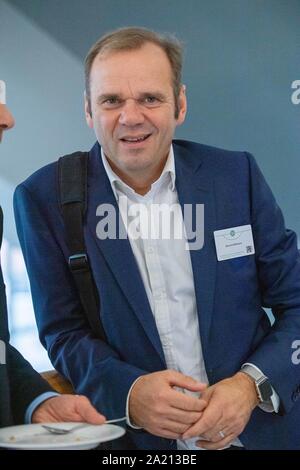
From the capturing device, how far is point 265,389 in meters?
1.34

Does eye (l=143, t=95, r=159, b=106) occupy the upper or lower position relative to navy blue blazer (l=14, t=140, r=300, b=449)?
upper

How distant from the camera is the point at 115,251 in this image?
4.35ft

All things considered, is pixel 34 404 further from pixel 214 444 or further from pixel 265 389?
pixel 265 389

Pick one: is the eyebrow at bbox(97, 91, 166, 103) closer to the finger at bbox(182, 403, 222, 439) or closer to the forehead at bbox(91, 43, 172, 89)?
the forehead at bbox(91, 43, 172, 89)

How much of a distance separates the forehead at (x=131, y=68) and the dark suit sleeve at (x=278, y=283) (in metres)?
0.30

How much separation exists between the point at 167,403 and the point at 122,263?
0.28 m

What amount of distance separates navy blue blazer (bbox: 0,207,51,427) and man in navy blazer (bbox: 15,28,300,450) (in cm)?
15

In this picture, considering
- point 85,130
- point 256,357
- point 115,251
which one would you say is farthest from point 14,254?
point 256,357

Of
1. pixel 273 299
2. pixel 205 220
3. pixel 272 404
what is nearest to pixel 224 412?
pixel 272 404

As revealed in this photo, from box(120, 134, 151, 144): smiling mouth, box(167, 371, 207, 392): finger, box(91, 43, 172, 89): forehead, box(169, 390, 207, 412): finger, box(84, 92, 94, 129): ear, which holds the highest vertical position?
box(91, 43, 172, 89): forehead

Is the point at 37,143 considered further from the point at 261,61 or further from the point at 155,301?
the point at 261,61

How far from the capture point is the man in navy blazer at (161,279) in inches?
50.5

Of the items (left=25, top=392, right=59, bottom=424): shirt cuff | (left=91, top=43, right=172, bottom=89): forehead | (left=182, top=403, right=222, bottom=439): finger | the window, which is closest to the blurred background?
the window

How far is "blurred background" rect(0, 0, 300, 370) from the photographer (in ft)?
4.43
